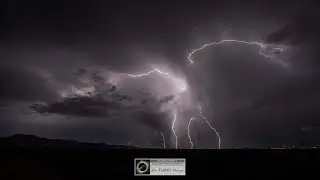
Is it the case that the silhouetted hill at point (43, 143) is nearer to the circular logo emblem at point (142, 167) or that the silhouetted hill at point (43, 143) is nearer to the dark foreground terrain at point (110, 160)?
the dark foreground terrain at point (110, 160)

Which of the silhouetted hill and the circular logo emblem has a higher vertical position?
the silhouetted hill

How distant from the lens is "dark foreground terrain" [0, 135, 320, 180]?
2.40 m


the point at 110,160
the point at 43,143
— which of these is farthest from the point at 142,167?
the point at 43,143

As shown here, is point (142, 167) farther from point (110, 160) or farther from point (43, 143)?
point (43, 143)

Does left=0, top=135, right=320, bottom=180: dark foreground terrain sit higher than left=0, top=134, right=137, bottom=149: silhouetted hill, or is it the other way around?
left=0, top=134, right=137, bottom=149: silhouetted hill

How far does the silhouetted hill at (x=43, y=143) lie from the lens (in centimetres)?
240

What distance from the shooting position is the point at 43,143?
2414 mm

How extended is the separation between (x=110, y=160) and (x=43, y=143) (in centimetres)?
41

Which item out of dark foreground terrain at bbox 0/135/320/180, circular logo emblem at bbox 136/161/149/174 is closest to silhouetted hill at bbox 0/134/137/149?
dark foreground terrain at bbox 0/135/320/180

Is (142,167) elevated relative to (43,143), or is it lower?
lower

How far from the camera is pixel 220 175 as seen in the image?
2461mm

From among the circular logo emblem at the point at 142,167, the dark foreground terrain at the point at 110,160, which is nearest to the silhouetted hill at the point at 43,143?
the dark foreground terrain at the point at 110,160

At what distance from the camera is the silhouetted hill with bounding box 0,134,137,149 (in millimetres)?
2396

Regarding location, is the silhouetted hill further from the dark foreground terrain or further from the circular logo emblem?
the circular logo emblem
